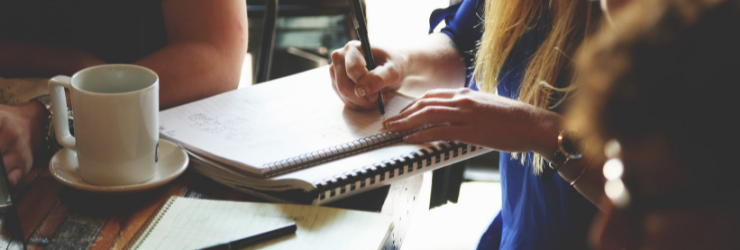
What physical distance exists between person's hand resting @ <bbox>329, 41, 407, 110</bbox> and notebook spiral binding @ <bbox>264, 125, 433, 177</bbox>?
0.10 meters

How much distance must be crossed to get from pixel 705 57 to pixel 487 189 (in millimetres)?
1751

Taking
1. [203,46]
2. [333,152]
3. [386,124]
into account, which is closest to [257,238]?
[333,152]

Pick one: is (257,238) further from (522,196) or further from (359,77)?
(522,196)

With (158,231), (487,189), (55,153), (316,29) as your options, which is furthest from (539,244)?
(316,29)

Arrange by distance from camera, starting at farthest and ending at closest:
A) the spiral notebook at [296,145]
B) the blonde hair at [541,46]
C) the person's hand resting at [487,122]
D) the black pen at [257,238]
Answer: the blonde hair at [541,46], the person's hand resting at [487,122], the spiral notebook at [296,145], the black pen at [257,238]

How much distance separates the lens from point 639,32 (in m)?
0.28

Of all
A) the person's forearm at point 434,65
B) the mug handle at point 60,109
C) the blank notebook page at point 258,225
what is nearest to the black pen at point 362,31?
the person's forearm at point 434,65

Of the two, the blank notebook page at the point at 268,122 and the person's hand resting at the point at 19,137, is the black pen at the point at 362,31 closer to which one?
the blank notebook page at the point at 268,122

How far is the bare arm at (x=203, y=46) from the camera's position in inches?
35.0

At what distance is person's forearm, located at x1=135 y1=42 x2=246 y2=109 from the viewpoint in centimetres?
85

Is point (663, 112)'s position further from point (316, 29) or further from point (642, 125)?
point (316, 29)

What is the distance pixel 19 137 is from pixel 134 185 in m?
0.19

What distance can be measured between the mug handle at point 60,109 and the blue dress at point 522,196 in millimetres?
715

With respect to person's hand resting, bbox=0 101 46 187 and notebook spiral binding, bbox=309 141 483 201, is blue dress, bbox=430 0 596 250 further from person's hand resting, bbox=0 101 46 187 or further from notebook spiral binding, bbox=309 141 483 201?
person's hand resting, bbox=0 101 46 187
